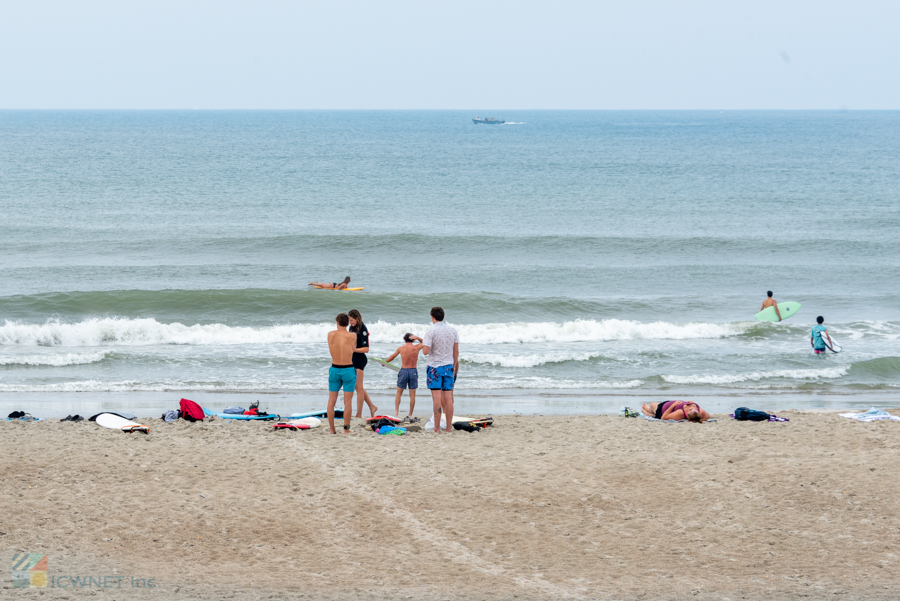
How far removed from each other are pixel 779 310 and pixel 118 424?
1694 cm

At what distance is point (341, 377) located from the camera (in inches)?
410

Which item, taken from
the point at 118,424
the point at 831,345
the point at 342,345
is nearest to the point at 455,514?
the point at 342,345

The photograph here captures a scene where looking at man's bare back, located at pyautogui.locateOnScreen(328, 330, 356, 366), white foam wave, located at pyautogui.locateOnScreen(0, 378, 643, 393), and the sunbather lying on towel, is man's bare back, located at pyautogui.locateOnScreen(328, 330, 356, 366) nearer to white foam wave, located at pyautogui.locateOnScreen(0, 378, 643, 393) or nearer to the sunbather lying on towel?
white foam wave, located at pyautogui.locateOnScreen(0, 378, 643, 393)

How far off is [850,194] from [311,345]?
136 feet

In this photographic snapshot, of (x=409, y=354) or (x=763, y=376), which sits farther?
(x=763, y=376)

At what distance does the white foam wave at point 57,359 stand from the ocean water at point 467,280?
0.17 ft

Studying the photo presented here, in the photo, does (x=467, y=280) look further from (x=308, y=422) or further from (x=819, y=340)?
(x=308, y=422)

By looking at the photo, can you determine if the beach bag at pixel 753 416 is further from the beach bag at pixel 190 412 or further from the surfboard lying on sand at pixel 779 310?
the surfboard lying on sand at pixel 779 310

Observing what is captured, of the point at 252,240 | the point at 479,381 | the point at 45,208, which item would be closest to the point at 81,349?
the point at 479,381

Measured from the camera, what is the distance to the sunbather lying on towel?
39.4 feet

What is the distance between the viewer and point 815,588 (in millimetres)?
6461

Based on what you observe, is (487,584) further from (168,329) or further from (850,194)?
(850,194)

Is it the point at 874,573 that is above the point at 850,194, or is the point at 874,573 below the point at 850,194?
below

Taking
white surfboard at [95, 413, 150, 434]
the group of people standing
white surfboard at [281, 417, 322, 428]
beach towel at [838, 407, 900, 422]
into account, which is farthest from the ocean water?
the group of people standing
